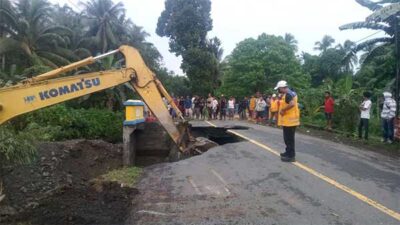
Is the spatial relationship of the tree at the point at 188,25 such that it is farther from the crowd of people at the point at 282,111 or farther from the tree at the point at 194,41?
the crowd of people at the point at 282,111

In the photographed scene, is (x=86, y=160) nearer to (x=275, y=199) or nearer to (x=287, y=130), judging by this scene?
(x=287, y=130)

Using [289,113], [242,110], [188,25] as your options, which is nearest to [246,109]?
[242,110]

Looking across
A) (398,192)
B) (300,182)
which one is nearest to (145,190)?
(300,182)

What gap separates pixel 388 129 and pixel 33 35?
87.1 feet

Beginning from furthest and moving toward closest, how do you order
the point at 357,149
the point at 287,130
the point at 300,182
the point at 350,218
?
the point at 357,149
the point at 287,130
the point at 300,182
the point at 350,218

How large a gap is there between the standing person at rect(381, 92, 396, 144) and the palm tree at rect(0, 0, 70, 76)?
22.9 meters

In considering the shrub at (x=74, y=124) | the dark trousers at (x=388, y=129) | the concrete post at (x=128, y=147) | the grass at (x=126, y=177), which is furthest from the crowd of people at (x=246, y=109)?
the grass at (x=126, y=177)

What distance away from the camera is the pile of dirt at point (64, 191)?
6.70 meters

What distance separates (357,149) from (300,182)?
5901mm

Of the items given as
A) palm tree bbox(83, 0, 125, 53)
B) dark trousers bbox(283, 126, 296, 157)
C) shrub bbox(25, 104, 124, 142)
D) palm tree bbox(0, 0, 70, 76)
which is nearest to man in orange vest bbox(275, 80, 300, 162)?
dark trousers bbox(283, 126, 296, 157)

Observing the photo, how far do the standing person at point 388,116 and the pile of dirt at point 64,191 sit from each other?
831 cm

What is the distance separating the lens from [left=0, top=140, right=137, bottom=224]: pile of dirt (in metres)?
6.70

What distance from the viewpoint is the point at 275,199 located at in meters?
7.18

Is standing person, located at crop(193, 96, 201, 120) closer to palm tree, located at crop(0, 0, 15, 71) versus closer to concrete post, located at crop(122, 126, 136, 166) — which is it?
palm tree, located at crop(0, 0, 15, 71)
